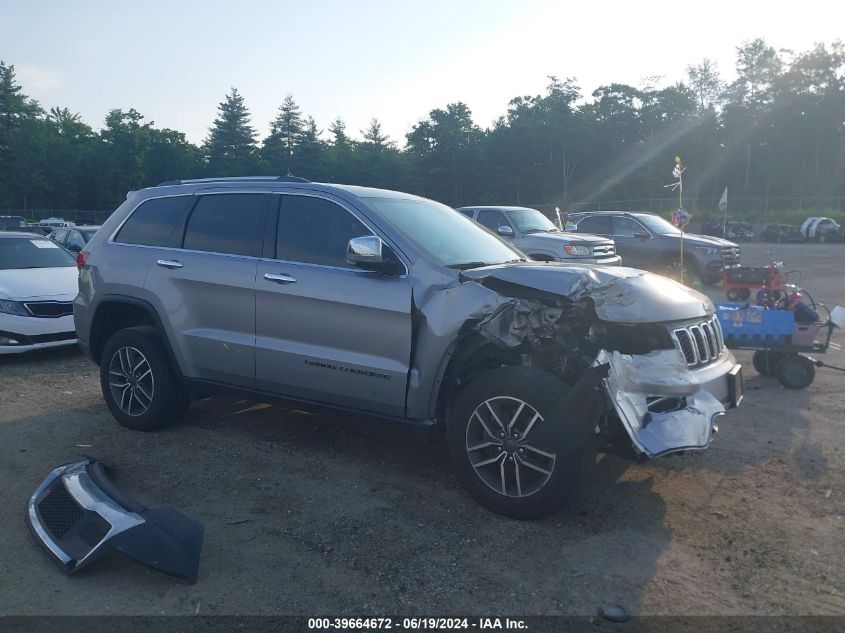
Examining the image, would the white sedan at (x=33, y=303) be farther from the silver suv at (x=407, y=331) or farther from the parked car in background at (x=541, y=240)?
the parked car in background at (x=541, y=240)

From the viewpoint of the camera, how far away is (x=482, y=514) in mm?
4309

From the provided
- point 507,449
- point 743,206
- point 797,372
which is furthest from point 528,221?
point 743,206

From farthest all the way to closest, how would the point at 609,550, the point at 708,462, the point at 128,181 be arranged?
the point at 128,181 < the point at 708,462 < the point at 609,550

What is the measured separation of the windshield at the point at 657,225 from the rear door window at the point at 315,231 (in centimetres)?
1417

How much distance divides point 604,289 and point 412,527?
178cm

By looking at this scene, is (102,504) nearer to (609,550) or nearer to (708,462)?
(609,550)

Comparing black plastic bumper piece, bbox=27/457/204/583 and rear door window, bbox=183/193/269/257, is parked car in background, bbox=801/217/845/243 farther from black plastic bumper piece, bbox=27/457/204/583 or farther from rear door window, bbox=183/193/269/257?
black plastic bumper piece, bbox=27/457/204/583

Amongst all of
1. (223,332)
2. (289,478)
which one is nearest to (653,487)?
(289,478)

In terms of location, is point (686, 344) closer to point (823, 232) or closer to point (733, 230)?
point (823, 232)

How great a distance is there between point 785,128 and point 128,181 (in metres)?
64.2

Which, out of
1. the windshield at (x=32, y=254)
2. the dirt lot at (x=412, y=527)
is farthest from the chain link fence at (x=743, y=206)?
the dirt lot at (x=412, y=527)

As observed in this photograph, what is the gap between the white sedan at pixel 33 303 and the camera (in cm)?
865

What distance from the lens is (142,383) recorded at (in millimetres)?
5773

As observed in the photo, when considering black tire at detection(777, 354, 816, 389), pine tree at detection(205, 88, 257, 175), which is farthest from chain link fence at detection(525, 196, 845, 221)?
black tire at detection(777, 354, 816, 389)
